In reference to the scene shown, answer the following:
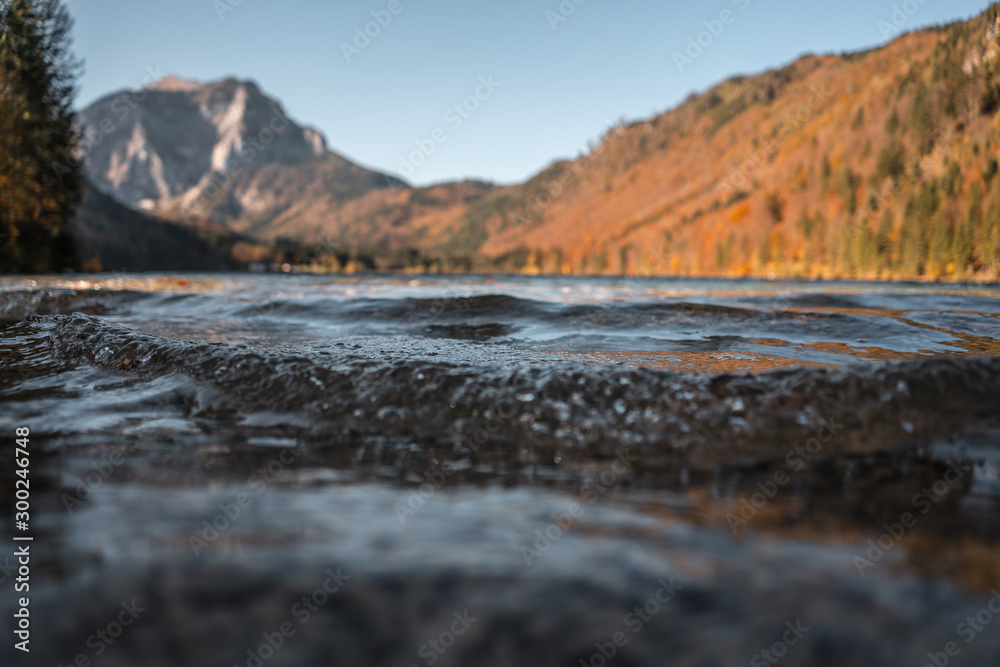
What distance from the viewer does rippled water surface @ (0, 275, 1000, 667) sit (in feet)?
6.73

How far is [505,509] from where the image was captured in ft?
10.0

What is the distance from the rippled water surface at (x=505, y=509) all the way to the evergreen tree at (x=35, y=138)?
40.5 m

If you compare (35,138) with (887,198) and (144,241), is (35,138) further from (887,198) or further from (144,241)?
(887,198)

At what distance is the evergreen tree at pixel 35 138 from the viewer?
1422 inches

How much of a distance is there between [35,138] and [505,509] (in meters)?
50.2

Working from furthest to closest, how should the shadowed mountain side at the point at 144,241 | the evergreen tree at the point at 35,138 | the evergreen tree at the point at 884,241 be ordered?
1. the shadowed mountain side at the point at 144,241
2. the evergreen tree at the point at 884,241
3. the evergreen tree at the point at 35,138

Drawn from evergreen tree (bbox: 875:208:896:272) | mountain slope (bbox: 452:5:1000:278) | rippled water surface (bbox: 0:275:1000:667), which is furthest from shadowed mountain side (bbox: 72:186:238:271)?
evergreen tree (bbox: 875:208:896:272)

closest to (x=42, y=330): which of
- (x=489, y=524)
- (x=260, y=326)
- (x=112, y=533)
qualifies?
(x=260, y=326)

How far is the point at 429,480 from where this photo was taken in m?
3.48

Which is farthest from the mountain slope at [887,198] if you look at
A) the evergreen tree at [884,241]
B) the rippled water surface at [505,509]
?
the rippled water surface at [505,509]

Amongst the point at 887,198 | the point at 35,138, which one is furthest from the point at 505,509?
the point at 887,198

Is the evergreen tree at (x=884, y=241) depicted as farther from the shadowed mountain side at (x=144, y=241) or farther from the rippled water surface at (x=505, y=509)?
the shadowed mountain side at (x=144, y=241)

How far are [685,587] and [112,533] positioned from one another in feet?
8.41

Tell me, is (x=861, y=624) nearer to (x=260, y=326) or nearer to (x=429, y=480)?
(x=429, y=480)
